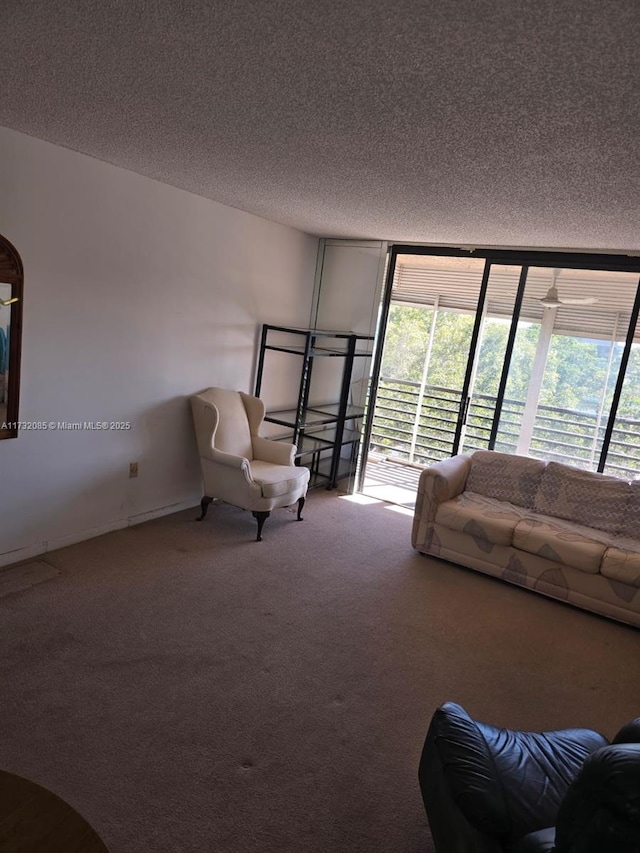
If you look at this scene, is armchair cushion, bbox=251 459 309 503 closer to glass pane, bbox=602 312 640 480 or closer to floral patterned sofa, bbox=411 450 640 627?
floral patterned sofa, bbox=411 450 640 627

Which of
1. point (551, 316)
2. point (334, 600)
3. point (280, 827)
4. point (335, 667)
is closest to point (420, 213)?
point (551, 316)

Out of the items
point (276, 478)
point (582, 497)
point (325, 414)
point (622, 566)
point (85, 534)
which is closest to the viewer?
point (622, 566)

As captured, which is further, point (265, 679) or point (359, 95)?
point (265, 679)

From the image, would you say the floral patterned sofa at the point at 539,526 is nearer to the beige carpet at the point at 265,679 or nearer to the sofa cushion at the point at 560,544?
the sofa cushion at the point at 560,544

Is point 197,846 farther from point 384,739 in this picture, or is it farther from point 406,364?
point 406,364

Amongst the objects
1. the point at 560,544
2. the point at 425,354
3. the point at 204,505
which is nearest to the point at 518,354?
the point at 425,354

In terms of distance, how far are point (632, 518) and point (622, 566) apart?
55cm

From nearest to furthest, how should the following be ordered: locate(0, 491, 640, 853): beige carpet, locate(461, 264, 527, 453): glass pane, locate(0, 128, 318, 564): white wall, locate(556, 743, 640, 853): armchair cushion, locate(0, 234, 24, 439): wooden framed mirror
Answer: locate(556, 743, 640, 853): armchair cushion, locate(0, 491, 640, 853): beige carpet, locate(0, 234, 24, 439): wooden framed mirror, locate(0, 128, 318, 564): white wall, locate(461, 264, 527, 453): glass pane

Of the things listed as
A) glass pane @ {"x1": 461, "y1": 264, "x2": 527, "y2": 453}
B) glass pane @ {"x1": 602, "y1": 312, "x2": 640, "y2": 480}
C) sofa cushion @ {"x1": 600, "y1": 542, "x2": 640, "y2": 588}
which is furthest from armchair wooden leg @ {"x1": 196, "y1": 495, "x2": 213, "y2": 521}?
glass pane @ {"x1": 602, "y1": 312, "x2": 640, "y2": 480}

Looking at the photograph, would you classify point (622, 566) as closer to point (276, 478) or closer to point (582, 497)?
point (582, 497)

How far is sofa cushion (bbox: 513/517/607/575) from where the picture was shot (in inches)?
145

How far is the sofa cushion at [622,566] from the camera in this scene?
11.7ft

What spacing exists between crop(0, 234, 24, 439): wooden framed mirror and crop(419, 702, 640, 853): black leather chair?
2704 mm

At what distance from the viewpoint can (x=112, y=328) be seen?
12.4 ft
